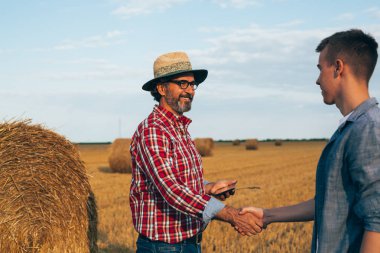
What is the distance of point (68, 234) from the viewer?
20.8 feet

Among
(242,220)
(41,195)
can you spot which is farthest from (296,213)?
(41,195)

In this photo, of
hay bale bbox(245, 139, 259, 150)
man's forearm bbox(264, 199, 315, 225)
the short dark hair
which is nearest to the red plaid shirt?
man's forearm bbox(264, 199, 315, 225)

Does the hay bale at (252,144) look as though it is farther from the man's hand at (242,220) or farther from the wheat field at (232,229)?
the man's hand at (242,220)

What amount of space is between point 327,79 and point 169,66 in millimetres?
1732

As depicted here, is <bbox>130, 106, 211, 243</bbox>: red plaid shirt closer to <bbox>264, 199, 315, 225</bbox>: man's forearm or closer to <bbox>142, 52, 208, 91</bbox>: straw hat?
<bbox>142, 52, 208, 91</bbox>: straw hat

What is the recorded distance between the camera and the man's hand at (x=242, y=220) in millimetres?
3629

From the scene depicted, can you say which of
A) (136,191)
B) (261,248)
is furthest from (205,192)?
(261,248)

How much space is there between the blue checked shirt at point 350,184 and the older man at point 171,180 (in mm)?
1138

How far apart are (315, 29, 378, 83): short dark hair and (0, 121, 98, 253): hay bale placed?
4723 millimetres

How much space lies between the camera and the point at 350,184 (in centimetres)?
246

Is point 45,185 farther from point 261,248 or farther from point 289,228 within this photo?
point 289,228

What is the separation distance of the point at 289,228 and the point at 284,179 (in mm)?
9329

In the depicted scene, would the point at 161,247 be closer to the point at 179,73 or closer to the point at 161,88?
the point at 161,88

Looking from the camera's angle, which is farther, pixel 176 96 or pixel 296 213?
pixel 176 96
